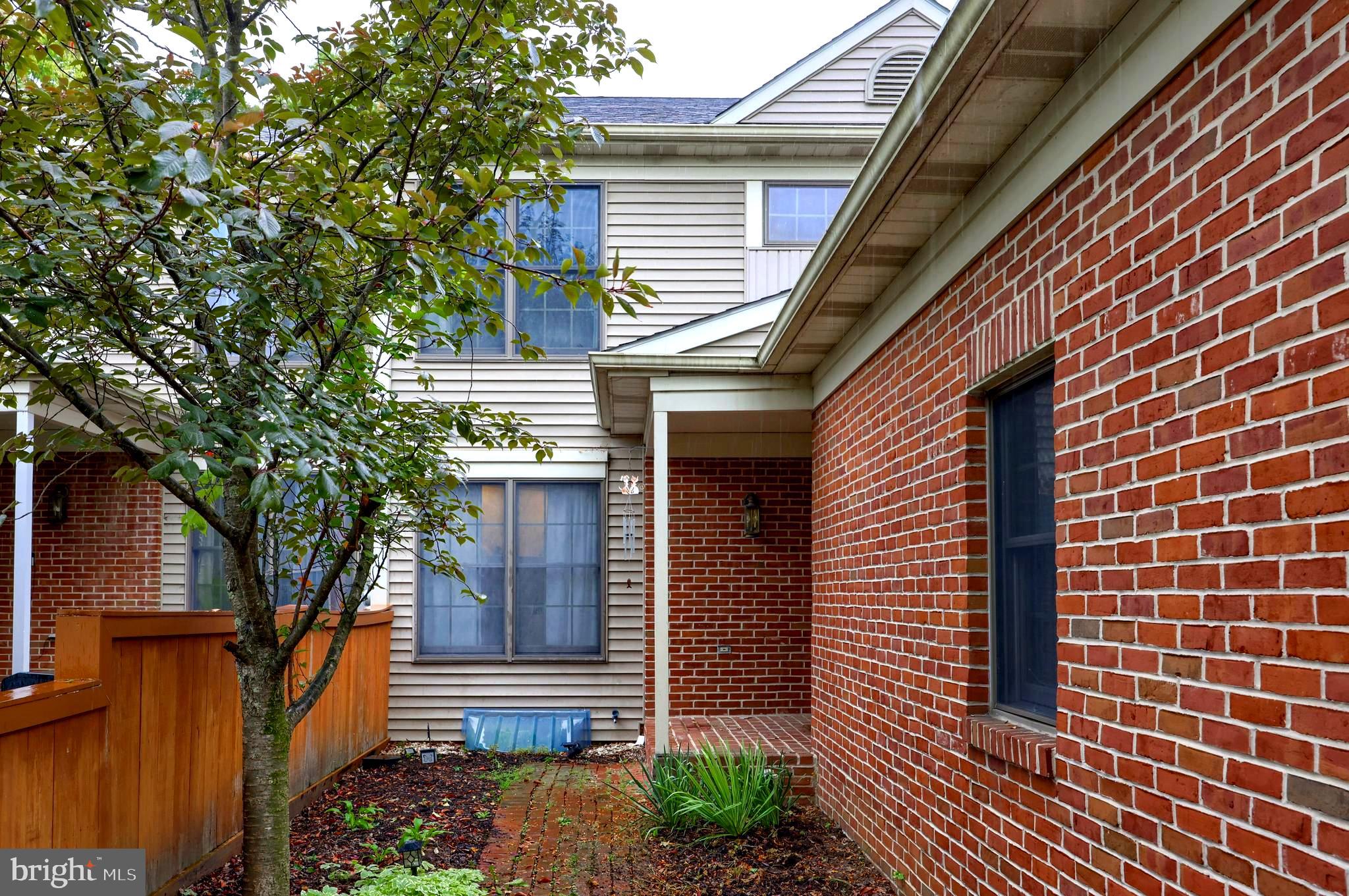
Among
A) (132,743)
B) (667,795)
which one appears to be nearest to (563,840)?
(667,795)

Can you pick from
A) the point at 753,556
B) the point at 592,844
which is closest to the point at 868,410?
the point at 592,844

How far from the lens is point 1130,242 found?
290 cm

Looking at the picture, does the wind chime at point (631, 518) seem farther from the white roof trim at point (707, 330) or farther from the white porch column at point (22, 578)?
the white porch column at point (22, 578)

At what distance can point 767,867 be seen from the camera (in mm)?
5684

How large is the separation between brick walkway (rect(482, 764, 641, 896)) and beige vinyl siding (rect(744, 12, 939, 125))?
6.36 metres

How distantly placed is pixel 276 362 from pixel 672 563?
238 inches

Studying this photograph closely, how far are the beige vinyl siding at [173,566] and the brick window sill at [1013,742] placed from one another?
8698 mm

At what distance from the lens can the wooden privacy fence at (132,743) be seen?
12.3 ft

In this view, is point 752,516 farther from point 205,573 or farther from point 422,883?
point 205,573

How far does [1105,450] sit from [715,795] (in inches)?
155

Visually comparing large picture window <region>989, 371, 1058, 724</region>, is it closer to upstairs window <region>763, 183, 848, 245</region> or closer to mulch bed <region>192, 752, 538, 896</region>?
mulch bed <region>192, 752, 538, 896</region>

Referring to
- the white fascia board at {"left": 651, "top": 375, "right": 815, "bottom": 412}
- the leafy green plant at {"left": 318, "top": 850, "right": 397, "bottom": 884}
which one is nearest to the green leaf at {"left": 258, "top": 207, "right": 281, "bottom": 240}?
the leafy green plant at {"left": 318, "top": 850, "right": 397, "bottom": 884}

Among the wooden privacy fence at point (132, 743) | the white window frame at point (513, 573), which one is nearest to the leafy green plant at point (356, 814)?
the wooden privacy fence at point (132, 743)

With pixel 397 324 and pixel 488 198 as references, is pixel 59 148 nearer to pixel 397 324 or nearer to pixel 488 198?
pixel 488 198
